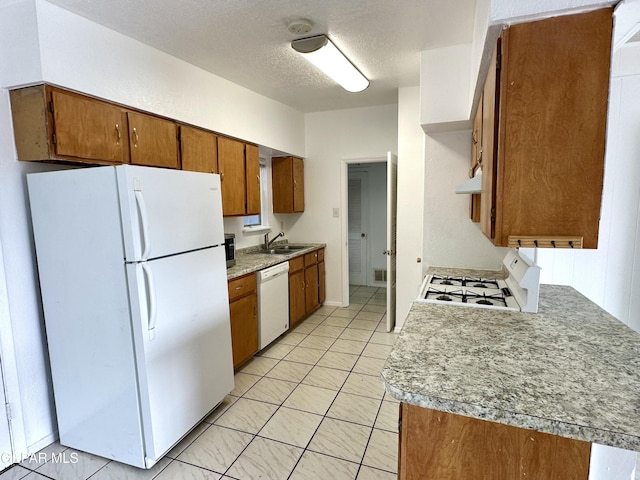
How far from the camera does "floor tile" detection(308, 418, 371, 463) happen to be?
1.95 m

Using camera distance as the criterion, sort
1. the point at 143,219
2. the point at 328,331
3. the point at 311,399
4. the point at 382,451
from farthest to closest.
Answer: the point at 328,331, the point at 311,399, the point at 382,451, the point at 143,219

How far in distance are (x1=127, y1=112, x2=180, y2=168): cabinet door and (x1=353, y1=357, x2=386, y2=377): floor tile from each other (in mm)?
2264

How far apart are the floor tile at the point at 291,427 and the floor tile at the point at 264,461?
5 cm

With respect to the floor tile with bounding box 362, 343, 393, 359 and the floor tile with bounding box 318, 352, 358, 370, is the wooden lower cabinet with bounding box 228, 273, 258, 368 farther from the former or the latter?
the floor tile with bounding box 362, 343, 393, 359

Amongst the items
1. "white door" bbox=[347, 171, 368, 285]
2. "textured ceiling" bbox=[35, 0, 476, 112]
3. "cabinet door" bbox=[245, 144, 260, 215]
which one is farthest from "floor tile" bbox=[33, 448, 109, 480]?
"white door" bbox=[347, 171, 368, 285]

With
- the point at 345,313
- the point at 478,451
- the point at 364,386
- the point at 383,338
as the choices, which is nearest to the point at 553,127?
the point at 478,451

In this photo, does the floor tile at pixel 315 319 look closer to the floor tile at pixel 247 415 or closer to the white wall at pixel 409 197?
the white wall at pixel 409 197

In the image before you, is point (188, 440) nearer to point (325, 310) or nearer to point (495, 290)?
point (495, 290)

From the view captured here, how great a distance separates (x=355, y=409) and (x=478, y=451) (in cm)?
147

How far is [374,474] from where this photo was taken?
1.79 m

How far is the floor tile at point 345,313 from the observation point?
431cm

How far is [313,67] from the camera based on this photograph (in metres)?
2.86

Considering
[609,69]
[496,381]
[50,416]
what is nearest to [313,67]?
[609,69]

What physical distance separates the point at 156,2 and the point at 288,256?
2414 mm
